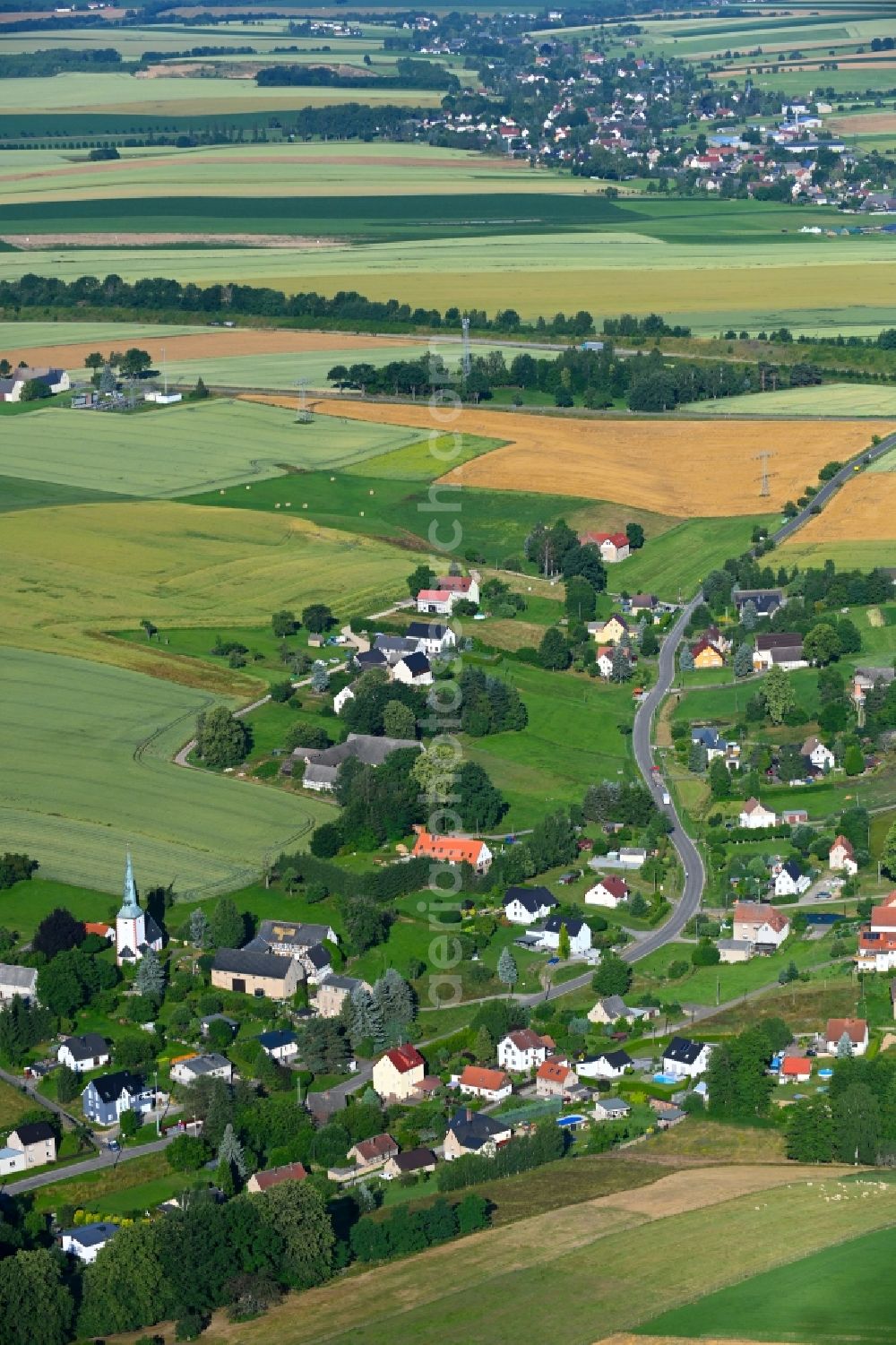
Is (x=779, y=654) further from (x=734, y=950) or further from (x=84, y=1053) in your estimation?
(x=84, y=1053)

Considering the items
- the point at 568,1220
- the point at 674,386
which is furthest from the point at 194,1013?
the point at 674,386

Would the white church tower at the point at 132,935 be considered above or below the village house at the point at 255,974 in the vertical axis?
above

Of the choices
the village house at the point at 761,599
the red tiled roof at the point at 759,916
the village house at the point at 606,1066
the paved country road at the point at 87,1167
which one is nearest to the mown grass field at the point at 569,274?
the village house at the point at 761,599

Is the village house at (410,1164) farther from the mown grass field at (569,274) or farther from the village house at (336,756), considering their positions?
the mown grass field at (569,274)

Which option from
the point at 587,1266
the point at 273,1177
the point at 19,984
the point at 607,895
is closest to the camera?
the point at 587,1266

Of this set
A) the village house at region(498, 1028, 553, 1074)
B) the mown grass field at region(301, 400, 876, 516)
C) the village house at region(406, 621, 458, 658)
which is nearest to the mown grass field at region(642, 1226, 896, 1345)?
the village house at region(498, 1028, 553, 1074)

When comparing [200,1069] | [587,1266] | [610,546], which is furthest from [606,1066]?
[610,546]
